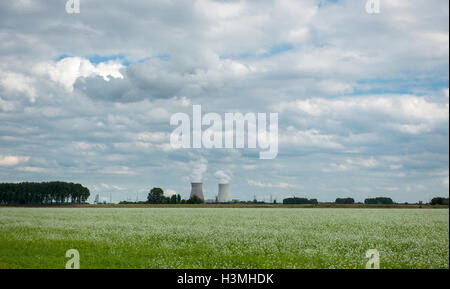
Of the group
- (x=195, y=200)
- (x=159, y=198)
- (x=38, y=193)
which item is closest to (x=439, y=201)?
(x=195, y=200)

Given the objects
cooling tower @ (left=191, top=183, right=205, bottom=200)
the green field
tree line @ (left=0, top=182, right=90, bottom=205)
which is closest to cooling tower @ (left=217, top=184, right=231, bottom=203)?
cooling tower @ (left=191, top=183, right=205, bottom=200)

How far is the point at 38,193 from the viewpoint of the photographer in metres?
132

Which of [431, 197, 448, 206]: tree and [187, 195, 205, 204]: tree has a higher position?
[431, 197, 448, 206]: tree

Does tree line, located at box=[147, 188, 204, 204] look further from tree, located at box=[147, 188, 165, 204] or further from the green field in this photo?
the green field

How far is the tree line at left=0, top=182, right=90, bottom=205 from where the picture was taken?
414 feet

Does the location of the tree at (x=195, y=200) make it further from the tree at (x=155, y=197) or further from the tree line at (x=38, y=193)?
the tree line at (x=38, y=193)

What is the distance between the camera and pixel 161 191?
145625 millimetres

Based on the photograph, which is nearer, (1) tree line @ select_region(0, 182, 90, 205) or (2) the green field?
(2) the green field

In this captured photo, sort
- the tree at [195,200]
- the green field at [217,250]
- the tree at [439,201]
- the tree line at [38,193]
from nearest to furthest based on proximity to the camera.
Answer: the green field at [217,250] → the tree at [439,201] → the tree line at [38,193] → the tree at [195,200]

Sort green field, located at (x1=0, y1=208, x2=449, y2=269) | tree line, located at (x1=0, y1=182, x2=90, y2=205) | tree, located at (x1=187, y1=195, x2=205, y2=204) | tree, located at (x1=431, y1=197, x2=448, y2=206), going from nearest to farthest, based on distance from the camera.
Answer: green field, located at (x1=0, y1=208, x2=449, y2=269) → tree, located at (x1=431, y1=197, x2=448, y2=206) → tree line, located at (x1=0, y1=182, x2=90, y2=205) → tree, located at (x1=187, y1=195, x2=205, y2=204)

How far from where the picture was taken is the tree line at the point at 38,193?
414 feet

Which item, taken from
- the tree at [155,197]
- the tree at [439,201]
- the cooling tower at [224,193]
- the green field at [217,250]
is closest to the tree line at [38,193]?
the tree at [155,197]

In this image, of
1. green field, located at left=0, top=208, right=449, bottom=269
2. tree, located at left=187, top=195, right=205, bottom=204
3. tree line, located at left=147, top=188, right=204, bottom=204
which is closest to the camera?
green field, located at left=0, top=208, right=449, bottom=269
